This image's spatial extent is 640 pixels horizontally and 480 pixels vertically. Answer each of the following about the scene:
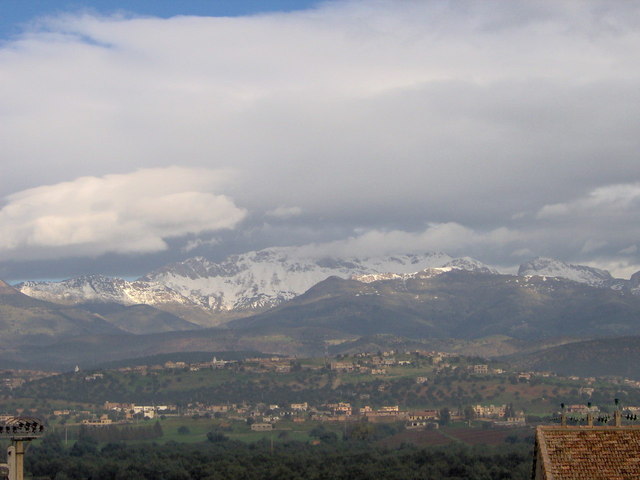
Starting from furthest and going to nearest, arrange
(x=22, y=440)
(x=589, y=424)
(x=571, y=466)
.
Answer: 1. (x=589, y=424)
2. (x=571, y=466)
3. (x=22, y=440)

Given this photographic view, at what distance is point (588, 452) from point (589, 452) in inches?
1.8

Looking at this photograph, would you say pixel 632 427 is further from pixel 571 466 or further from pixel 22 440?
pixel 22 440

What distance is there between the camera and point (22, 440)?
40594 millimetres

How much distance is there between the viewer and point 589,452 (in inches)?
2087

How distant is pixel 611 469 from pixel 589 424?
158 inches

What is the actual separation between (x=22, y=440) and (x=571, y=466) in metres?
25.2

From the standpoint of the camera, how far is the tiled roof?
5191cm

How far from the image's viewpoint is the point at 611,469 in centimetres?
5222

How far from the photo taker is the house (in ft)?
170

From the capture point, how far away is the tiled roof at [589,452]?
51.9 metres

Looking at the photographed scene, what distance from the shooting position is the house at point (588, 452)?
51938mm

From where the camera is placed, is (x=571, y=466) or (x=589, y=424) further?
(x=589, y=424)

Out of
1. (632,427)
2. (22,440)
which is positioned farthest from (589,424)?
(22,440)

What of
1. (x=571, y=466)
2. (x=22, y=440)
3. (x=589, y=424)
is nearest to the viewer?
(x=22, y=440)
